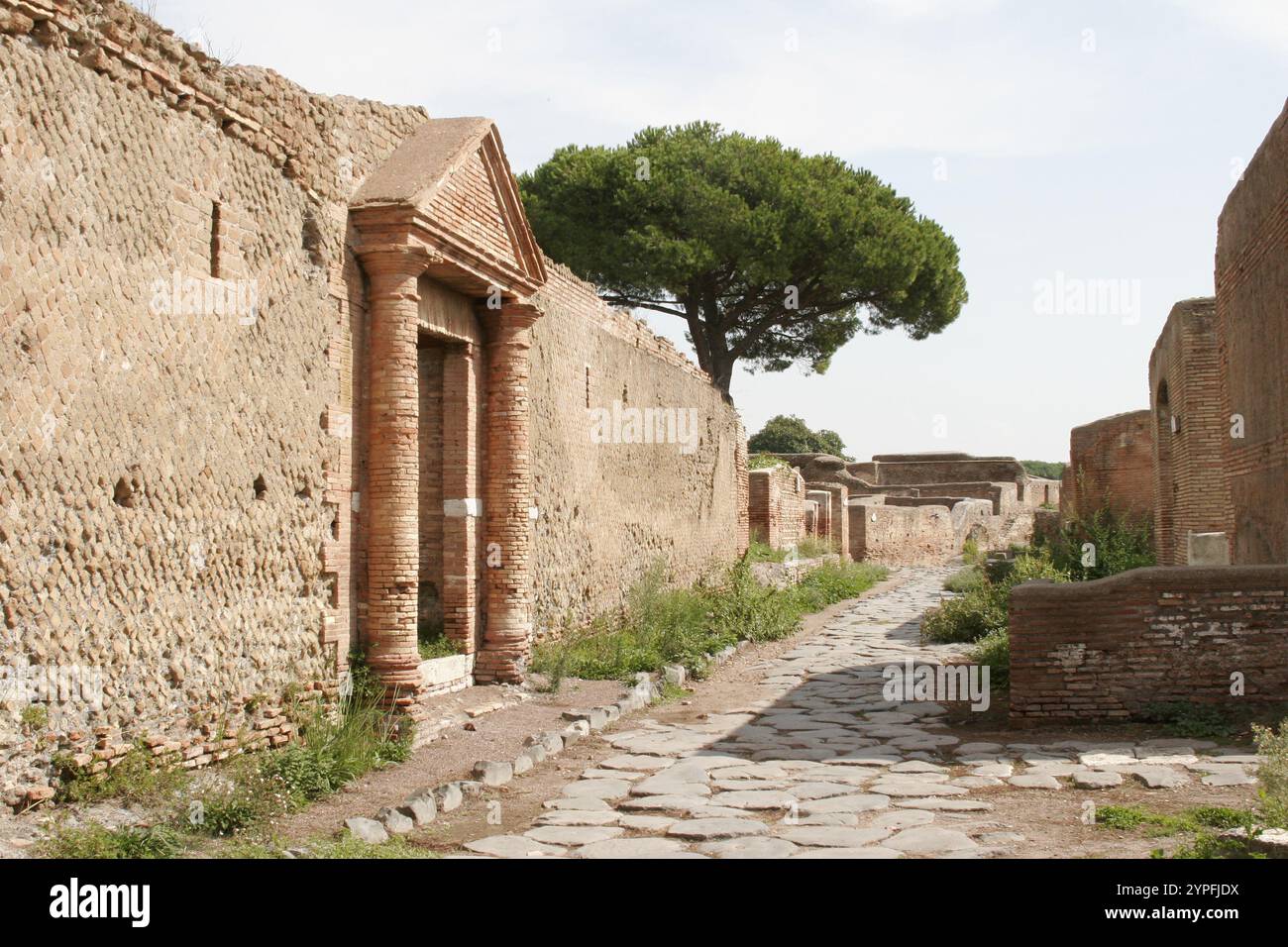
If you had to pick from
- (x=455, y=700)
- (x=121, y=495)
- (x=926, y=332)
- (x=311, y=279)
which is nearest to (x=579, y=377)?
(x=455, y=700)

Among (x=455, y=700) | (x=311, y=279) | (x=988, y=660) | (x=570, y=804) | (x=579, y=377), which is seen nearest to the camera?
(x=570, y=804)

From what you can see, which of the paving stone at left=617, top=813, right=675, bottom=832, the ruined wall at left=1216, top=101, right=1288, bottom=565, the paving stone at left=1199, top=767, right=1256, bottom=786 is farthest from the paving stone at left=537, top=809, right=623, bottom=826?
the ruined wall at left=1216, top=101, right=1288, bottom=565

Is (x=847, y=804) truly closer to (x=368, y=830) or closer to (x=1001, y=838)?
(x=1001, y=838)

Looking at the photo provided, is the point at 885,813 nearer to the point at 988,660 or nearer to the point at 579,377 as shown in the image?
the point at 988,660

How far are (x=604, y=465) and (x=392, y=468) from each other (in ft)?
16.0

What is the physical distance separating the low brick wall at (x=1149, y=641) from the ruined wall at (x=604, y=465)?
435 centimetres

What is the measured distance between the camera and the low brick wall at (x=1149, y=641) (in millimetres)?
7617

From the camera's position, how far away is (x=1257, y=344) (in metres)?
9.99

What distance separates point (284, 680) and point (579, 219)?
21.7 meters

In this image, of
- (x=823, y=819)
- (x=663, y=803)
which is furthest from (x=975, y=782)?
(x=663, y=803)

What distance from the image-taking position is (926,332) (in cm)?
2941

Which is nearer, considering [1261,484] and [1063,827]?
[1063,827]

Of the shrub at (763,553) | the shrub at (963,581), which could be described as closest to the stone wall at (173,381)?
the shrub at (963,581)

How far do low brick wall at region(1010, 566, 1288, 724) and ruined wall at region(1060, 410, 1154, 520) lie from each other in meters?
12.5
